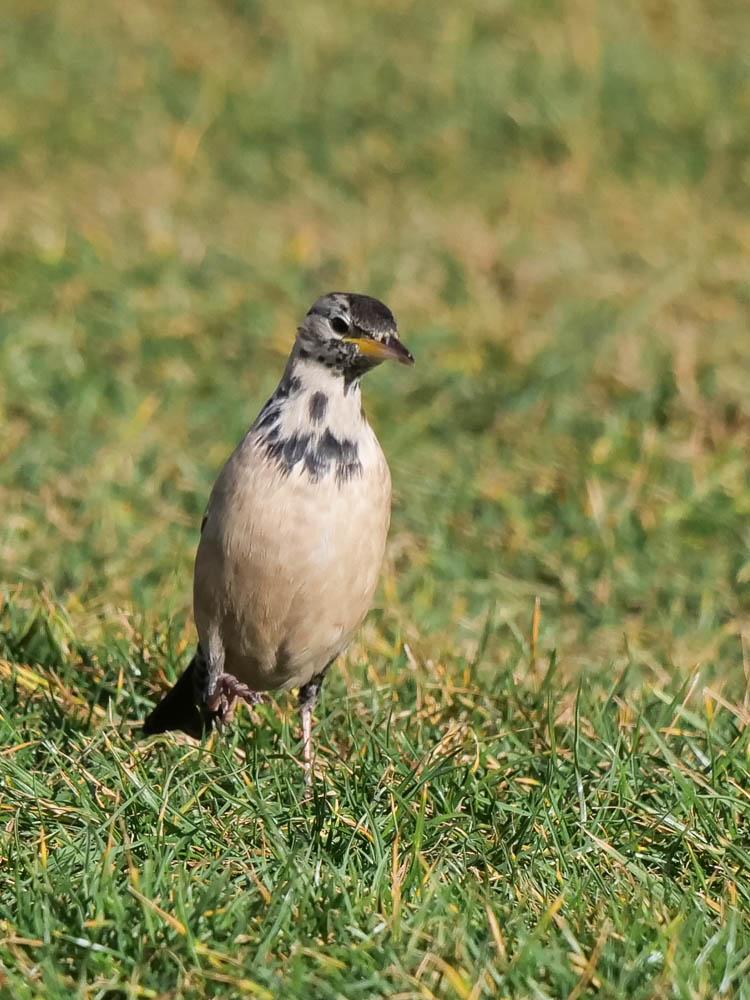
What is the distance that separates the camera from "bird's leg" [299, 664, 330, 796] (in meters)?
4.49

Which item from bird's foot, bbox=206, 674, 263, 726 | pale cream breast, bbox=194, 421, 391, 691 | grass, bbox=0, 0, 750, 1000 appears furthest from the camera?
bird's foot, bbox=206, 674, 263, 726

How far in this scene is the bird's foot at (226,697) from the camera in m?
4.80

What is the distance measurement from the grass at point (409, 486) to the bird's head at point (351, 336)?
102cm

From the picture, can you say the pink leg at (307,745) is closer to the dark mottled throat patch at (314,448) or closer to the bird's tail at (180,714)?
the bird's tail at (180,714)

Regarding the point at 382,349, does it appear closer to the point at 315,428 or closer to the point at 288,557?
the point at 315,428

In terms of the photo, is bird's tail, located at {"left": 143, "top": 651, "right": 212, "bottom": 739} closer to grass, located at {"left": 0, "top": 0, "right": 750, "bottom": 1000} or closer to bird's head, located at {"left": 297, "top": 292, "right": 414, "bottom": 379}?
grass, located at {"left": 0, "top": 0, "right": 750, "bottom": 1000}

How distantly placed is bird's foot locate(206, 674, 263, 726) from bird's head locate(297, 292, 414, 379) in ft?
3.10

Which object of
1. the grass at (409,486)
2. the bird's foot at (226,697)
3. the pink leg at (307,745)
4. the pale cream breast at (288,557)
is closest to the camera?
the grass at (409,486)

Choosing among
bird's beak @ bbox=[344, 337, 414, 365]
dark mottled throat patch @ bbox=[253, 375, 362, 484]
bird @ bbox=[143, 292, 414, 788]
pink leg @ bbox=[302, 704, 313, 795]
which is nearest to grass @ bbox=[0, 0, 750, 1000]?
pink leg @ bbox=[302, 704, 313, 795]

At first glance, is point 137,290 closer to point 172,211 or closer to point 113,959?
point 172,211

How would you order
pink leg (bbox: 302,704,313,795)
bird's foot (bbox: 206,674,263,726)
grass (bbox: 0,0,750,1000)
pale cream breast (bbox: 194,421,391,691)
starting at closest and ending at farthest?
grass (bbox: 0,0,750,1000), pink leg (bbox: 302,704,313,795), pale cream breast (bbox: 194,421,391,691), bird's foot (bbox: 206,674,263,726)

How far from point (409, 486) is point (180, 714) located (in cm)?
272

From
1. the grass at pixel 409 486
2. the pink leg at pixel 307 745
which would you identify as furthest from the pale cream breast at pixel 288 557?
the grass at pixel 409 486

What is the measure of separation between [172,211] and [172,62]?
6.18 ft
